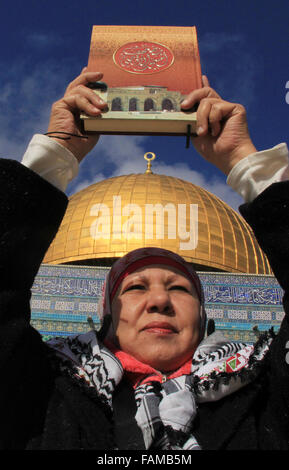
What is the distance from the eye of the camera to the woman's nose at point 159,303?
158cm

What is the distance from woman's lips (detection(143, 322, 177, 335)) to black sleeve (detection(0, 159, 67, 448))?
15.6 inches

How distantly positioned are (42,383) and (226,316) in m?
7.73

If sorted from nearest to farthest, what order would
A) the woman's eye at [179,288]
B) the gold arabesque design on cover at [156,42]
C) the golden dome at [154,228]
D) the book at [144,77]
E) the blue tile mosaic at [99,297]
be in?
1. the woman's eye at [179,288]
2. the book at [144,77]
3. the gold arabesque design on cover at [156,42]
4. the blue tile mosaic at [99,297]
5. the golden dome at [154,228]

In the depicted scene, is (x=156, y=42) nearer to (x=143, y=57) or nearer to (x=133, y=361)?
(x=143, y=57)

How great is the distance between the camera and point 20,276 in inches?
56.3

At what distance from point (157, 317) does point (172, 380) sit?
9.2 inches

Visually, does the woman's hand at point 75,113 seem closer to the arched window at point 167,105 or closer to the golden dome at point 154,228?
the arched window at point 167,105

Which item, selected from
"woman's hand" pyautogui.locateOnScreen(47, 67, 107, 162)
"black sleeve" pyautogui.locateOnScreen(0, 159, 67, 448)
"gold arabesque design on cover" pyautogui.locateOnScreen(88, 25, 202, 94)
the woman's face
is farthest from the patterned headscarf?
"gold arabesque design on cover" pyautogui.locateOnScreen(88, 25, 202, 94)

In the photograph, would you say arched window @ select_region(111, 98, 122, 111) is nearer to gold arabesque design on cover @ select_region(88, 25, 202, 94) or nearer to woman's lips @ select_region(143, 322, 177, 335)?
gold arabesque design on cover @ select_region(88, 25, 202, 94)

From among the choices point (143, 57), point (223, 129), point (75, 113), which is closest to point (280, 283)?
point (223, 129)

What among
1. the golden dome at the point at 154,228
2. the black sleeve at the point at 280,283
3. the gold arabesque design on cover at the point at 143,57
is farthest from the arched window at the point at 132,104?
the golden dome at the point at 154,228

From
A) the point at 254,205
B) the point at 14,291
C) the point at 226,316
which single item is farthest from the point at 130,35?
the point at 226,316

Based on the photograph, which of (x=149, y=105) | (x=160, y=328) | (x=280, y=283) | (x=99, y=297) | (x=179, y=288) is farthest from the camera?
(x=99, y=297)

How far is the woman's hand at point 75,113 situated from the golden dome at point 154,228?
9229 millimetres
